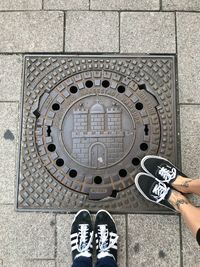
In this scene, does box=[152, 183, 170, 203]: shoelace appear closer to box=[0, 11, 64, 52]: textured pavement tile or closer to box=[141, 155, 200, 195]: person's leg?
box=[141, 155, 200, 195]: person's leg

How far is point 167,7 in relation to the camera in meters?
2.51

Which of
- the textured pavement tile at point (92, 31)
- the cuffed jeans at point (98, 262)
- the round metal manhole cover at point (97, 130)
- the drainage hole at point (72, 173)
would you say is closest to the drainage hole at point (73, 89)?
the round metal manhole cover at point (97, 130)

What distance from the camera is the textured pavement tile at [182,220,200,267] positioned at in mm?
2196

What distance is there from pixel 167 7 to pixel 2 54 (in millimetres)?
1224

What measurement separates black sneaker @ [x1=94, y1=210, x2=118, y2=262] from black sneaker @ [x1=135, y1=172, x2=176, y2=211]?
0.28 m

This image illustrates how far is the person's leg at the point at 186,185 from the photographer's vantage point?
2.11 metres

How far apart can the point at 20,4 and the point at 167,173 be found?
1.58 meters

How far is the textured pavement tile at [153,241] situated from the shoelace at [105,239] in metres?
0.11

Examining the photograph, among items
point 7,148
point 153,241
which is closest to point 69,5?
point 7,148

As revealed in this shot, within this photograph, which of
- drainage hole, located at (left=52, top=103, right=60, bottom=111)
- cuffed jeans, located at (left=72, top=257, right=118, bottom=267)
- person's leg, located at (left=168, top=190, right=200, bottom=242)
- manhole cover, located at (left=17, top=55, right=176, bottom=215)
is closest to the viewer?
person's leg, located at (left=168, top=190, right=200, bottom=242)

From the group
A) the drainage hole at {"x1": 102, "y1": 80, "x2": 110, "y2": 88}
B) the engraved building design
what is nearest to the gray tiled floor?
the drainage hole at {"x1": 102, "y1": 80, "x2": 110, "y2": 88}

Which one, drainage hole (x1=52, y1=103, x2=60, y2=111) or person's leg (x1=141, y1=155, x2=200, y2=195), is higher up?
drainage hole (x1=52, y1=103, x2=60, y2=111)

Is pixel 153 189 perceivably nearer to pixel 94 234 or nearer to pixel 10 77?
pixel 94 234

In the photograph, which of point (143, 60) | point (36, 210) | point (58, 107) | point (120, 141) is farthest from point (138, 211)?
point (143, 60)
